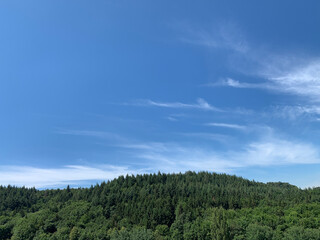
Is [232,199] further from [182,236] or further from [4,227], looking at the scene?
[4,227]

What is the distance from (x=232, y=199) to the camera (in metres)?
155

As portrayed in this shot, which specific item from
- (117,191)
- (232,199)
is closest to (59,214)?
(117,191)

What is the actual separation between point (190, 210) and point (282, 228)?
153 ft

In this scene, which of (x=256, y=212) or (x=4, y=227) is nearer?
(x=256, y=212)

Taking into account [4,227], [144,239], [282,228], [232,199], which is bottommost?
[4,227]

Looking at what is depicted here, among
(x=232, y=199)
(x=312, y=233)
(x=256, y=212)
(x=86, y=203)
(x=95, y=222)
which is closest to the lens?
(x=312, y=233)

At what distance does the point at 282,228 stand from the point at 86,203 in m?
131

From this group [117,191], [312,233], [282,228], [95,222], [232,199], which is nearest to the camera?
[312,233]

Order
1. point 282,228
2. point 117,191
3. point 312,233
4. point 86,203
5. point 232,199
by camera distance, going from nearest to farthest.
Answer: point 312,233 < point 282,228 < point 232,199 < point 86,203 < point 117,191

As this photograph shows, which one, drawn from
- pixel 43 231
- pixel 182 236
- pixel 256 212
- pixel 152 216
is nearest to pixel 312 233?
pixel 256 212

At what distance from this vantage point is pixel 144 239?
303 feet

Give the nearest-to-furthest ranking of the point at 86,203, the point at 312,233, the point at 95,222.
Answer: the point at 312,233 < the point at 95,222 < the point at 86,203

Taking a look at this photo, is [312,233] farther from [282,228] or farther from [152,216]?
[152,216]

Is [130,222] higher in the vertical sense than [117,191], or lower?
lower
